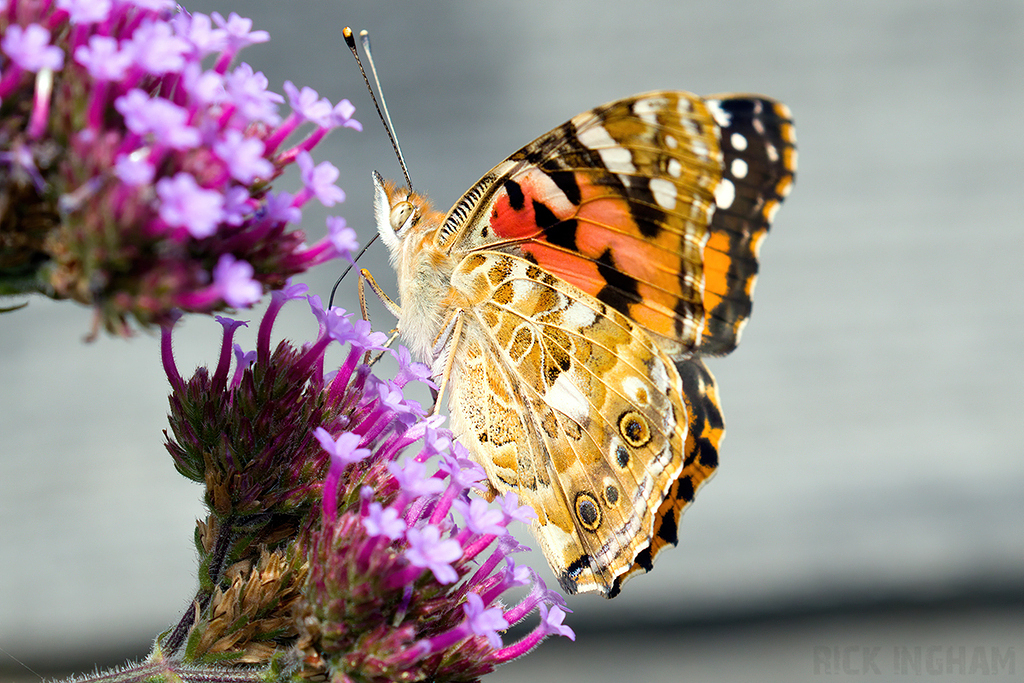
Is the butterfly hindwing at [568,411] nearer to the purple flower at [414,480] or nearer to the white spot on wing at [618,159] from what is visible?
the white spot on wing at [618,159]

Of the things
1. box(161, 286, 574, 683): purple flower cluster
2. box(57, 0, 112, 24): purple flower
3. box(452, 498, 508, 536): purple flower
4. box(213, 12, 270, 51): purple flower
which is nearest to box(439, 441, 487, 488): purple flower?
box(161, 286, 574, 683): purple flower cluster

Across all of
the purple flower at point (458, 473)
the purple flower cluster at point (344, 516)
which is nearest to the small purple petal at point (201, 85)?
the purple flower cluster at point (344, 516)

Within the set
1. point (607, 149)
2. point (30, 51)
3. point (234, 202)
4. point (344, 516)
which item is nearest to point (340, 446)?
point (344, 516)

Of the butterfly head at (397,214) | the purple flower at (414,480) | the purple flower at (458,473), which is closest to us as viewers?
the purple flower at (414,480)

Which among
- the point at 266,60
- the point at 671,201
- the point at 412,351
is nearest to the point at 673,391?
the point at 671,201

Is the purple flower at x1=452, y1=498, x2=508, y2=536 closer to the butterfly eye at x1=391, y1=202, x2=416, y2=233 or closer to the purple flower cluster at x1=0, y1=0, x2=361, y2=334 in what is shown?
the purple flower cluster at x1=0, y1=0, x2=361, y2=334
